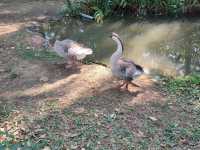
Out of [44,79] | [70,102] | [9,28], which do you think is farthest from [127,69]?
[9,28]

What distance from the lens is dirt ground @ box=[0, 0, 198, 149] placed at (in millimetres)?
5475

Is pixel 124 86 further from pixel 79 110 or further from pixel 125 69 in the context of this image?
pixel 79 110

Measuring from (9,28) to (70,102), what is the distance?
4227 millimetres

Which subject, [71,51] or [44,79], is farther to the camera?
[71,51]

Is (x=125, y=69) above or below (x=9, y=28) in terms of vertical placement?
above

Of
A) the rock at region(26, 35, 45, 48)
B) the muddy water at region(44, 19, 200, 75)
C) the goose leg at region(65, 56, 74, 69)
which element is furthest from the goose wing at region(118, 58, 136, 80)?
the rock at region(26, 35, 45, 48)

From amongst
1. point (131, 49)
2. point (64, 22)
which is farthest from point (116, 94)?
point (64, 22)

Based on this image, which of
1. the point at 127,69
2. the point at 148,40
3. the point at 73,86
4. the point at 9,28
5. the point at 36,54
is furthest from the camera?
the point at 9,28

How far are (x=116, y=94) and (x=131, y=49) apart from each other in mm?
2641

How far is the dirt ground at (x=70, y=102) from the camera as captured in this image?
5.48 metres

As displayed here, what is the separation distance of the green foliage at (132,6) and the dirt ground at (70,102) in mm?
3513

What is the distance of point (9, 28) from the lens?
9.84 meters

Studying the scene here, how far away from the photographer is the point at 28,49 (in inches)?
334

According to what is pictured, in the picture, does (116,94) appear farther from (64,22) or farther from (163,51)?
(64,22)
